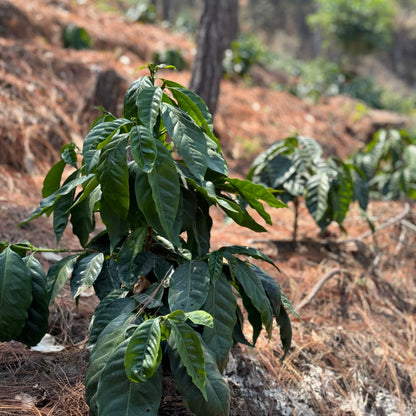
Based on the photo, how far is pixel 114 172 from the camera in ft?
3.77

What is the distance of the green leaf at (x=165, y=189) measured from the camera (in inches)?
44.9

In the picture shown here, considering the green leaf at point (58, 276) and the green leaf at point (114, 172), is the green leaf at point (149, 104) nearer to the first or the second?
the green leaf at point (114, 172)

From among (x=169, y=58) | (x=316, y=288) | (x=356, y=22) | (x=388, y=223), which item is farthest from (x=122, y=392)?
(x=356, y=22)

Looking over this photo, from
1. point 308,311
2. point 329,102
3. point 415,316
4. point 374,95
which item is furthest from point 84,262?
point 374,95

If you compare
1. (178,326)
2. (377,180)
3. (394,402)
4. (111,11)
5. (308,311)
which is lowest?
(394,402)

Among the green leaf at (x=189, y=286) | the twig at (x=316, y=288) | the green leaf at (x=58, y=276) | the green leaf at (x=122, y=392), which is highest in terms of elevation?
the green leaf at (x=189, y=286)

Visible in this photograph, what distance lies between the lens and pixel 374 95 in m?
10.4

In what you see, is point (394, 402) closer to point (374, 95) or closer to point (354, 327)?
point (354, 327)

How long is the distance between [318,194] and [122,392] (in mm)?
1710

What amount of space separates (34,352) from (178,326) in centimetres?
85

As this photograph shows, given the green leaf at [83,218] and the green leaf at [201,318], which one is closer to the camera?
the green leaf at [201,318]

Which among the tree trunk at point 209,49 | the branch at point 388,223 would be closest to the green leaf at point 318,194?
the branch at point 388,223

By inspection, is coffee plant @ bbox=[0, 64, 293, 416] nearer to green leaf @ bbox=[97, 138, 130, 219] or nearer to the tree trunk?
green leaf @ bbox=[97, 138, 130, 219]

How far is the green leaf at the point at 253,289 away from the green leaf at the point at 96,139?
1.45 ft
